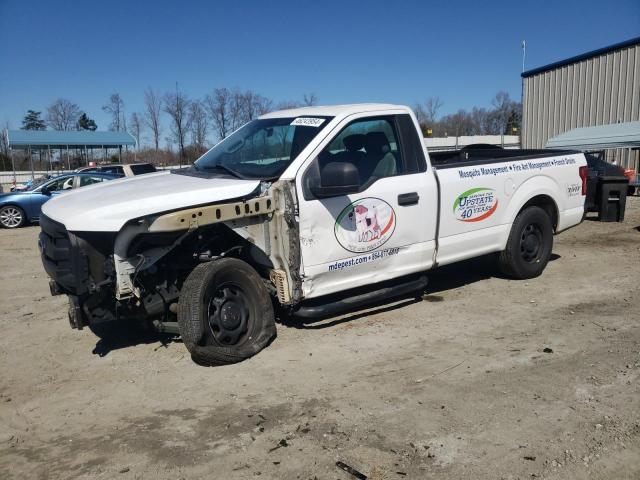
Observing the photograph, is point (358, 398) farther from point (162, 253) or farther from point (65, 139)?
point (65, 139)

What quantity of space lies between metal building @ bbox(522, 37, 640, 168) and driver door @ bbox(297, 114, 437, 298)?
1993cm

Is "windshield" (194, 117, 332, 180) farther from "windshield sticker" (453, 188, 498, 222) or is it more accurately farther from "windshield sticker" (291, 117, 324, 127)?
"windshield sticker" (453, 188, 498, 222)

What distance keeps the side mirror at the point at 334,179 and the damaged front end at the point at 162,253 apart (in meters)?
0.26

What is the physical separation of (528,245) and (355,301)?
2869 mm

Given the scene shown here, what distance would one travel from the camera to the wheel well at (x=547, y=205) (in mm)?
6723

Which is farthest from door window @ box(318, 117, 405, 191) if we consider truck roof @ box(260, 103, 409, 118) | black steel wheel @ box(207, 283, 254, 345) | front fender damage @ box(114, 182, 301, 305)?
black steel wheel @ box(207, 283, 254, 345)

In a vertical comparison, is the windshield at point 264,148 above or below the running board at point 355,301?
above

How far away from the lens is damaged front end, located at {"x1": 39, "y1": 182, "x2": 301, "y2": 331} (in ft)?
13.4

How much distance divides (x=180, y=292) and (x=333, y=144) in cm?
191

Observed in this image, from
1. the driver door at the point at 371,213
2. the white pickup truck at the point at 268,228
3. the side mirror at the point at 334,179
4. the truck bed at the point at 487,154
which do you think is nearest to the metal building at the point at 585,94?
the truck bed at the point at 487,154

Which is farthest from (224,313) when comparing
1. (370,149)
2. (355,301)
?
(370,149)

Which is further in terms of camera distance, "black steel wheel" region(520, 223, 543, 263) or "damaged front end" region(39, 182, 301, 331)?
"black steel wheel" region(520, 223, 543, 263)

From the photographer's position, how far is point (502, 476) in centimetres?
291

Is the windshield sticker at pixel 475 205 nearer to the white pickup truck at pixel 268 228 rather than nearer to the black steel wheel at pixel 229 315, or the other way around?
the white pickup truck at pixel 268 228
